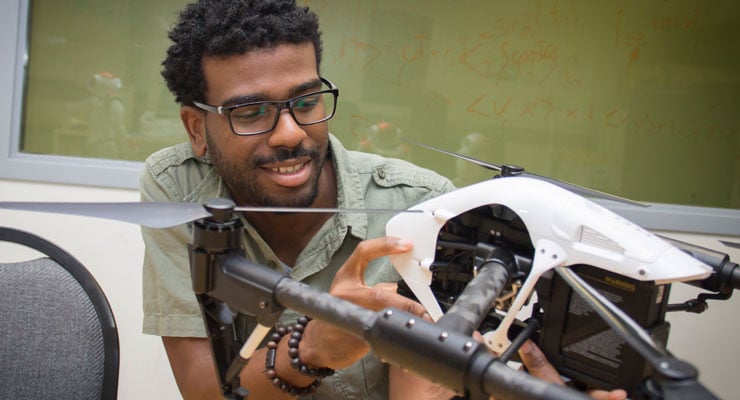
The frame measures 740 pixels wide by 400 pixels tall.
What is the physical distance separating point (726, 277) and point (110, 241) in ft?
5.77

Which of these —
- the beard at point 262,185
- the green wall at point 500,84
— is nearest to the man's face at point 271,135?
the beard at point 262,185

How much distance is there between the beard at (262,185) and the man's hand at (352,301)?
1.02 ft

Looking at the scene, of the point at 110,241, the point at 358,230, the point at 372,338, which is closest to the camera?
the point at 372,338

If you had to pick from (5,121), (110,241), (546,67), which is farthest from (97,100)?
(546,67)

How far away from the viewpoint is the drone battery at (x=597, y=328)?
0.61 meters

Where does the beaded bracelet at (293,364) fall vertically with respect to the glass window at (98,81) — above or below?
below

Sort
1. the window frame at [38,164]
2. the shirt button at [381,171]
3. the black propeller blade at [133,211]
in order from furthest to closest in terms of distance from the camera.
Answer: the window frame at [38,164]
the shirt button at [381,171]
the black propeller blade at [133,211]

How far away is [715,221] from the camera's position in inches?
79.1

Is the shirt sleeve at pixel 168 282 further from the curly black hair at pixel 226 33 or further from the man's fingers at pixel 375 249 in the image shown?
the man's fingers at pixel 375 249

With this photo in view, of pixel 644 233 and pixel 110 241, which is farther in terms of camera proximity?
pixel 110 241

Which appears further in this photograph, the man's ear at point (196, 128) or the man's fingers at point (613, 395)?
the man's ear at point (196, 128)

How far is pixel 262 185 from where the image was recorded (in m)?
1.03

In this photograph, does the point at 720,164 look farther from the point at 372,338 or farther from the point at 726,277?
the point at 372,338

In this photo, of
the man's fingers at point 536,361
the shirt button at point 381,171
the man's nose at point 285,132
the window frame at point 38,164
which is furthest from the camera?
the window frame at point 38,164
